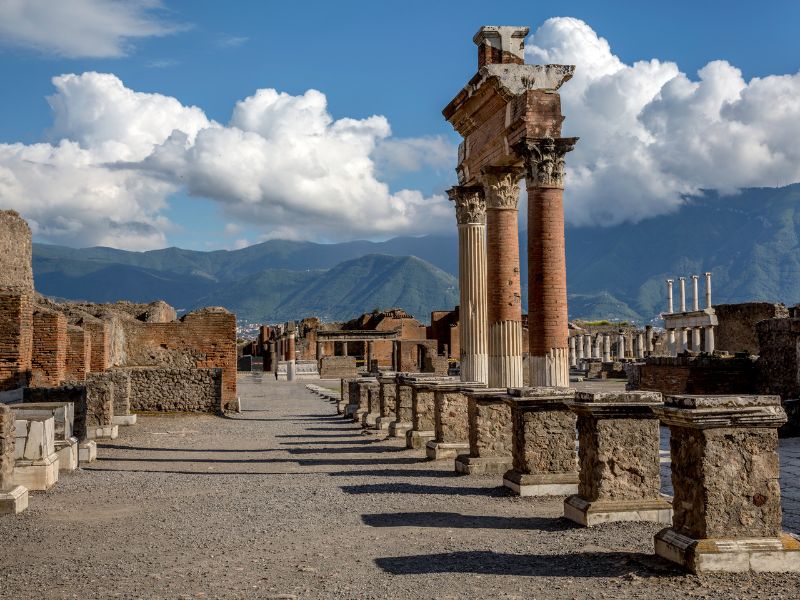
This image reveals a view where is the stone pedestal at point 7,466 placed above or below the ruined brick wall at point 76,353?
below

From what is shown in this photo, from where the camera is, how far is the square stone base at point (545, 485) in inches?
384

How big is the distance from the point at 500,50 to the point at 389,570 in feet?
33.7

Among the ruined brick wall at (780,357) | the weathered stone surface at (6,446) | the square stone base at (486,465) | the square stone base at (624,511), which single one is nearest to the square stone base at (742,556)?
the square stone base at (624,511)

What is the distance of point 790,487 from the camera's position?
33.1 ft

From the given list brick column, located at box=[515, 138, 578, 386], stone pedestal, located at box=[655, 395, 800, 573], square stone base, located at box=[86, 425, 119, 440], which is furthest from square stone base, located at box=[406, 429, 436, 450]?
stone pedestal, located at box=[655, 395, 800, 573]

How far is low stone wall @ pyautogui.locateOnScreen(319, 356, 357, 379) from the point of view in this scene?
52.4m

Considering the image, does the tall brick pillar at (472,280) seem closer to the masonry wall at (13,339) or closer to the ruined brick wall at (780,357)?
the ruined brick wall at (780,357)

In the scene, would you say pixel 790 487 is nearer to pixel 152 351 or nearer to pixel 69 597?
pixel 69 597

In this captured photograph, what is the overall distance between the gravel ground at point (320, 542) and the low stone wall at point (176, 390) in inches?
370

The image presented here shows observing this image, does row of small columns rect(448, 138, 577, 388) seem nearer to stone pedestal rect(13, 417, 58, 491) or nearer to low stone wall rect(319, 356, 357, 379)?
stone pedestal rect(13, 417, 58, 491)

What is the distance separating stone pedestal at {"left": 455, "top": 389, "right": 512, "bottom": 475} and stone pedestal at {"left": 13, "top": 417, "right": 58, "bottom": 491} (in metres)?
5.07

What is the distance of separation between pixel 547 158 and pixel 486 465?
4.35 metres

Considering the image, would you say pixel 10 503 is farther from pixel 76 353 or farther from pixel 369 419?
pixel 369 419

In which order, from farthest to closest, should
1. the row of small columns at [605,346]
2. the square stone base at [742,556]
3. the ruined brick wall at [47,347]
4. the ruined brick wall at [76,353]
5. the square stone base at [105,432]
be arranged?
the row of small columns at [605,346]
the ruined brick wall at [76,353]
the square stone base at [105,432]
the ruined brick wall at [47,347]
the square stone base at [742,556]
